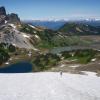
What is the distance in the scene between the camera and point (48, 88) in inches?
2073

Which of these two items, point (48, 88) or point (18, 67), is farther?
point (18, 67)

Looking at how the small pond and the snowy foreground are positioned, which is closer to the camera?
the snowy foreground

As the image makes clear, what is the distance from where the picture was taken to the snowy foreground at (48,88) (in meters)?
47.1

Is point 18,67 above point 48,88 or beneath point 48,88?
beneath

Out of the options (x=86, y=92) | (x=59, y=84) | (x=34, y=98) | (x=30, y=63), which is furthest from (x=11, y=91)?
(x=30, y=63)

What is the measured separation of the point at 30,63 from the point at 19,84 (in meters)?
141

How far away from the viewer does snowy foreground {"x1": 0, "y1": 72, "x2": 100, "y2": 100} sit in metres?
47.1

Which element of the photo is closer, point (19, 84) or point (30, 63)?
point (19, 84)

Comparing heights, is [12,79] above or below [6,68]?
above

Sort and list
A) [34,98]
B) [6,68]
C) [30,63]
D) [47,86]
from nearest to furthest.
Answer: [34,98], [47,86], [6,68], [30,63]

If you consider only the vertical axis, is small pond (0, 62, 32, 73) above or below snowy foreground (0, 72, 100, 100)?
below

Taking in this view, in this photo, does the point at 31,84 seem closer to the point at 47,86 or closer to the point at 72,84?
the point at 47,86

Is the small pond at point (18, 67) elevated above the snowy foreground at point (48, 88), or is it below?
below

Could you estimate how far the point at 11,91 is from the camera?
166 feet
